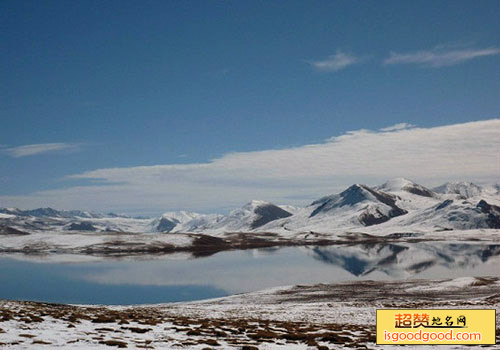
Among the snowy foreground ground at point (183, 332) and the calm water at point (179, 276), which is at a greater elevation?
the snowy foreground ground at point (183, 332)

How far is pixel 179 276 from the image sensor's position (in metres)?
110

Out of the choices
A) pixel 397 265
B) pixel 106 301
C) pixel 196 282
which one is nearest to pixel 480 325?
pixel 106 301

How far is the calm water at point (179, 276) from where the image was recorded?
84625mm

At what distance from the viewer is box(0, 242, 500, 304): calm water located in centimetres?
8462

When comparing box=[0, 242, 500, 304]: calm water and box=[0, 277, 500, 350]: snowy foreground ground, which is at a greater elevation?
box=[0, 277, 500, 350]: snowy foreground ground

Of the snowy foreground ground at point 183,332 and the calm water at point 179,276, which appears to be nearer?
the snowy foreground ground at point 183,332

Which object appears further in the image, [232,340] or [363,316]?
[363,316]

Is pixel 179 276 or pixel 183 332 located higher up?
pixel 183 332

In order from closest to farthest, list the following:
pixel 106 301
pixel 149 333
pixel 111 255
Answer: pixel 149 333 → pixel 106 301 → pixel 111 255

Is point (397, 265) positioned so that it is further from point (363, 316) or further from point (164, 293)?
point (363, 316)

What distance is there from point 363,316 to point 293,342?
21312 millimetres

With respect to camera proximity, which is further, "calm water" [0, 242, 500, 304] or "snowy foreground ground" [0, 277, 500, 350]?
"calm water" [0, 242, 500, 304]

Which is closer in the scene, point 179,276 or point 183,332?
point 183,332

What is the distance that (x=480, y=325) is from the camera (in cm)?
2508
